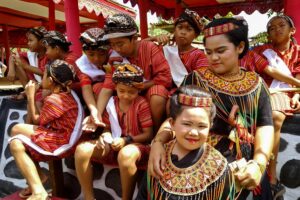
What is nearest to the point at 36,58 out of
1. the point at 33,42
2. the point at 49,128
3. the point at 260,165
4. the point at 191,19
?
the point at 33,42

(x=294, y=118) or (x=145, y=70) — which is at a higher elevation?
(x=145, y=70)

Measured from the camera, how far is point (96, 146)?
2404 mm

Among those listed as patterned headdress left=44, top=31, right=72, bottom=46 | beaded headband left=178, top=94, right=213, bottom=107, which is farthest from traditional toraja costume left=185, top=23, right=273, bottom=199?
patterned headdress left=44, top=31, right=72, bottom=46

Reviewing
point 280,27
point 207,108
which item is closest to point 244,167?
point 207,108

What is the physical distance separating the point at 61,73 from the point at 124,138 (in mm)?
862

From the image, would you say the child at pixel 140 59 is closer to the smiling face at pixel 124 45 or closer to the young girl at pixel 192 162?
the smiling face at pixel 124 45

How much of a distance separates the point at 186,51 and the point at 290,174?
1.45m

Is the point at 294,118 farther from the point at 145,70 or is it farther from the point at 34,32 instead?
the point at 34,32

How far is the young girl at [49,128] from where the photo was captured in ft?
8.48

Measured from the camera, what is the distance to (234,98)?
6.73 ft

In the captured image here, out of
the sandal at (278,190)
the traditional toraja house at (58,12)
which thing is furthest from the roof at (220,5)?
the sandal at (278,190)

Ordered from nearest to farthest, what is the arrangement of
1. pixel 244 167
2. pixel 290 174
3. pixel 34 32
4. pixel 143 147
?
pixel 244 167 < pixel 143 147 < pixel 290 174 < pixel 34 32

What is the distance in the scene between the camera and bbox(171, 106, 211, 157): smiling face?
168cm

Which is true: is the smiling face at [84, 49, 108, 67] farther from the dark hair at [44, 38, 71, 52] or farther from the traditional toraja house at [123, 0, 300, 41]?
the traditional toraja house at [123, 0, 300, 41]
